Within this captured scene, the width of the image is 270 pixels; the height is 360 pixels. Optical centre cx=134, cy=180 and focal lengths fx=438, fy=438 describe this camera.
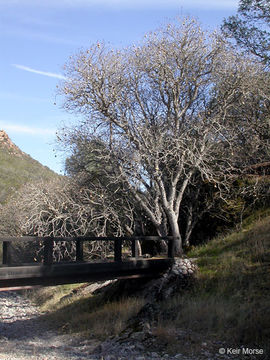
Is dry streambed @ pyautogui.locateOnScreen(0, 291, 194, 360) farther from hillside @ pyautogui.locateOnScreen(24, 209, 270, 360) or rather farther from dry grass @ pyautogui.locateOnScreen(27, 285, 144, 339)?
dry grass @ pyautogui.locateOnScreen(27, 285, 144, 339)

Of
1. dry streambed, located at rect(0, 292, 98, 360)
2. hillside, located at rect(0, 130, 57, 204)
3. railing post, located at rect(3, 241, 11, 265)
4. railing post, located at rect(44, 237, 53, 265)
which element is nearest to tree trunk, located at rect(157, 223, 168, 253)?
dry streambed, located at rect(0, 292, 98, 360)

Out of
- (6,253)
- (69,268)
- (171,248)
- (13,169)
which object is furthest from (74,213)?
(13,169)

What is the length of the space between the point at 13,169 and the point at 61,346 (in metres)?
38.8

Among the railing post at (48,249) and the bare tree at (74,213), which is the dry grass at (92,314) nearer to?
the bare tree at (74,213)

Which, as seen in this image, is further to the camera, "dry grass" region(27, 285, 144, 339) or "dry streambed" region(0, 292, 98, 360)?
"dry grass" region(27, 285, 144, 339)

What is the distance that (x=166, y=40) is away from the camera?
16.8m

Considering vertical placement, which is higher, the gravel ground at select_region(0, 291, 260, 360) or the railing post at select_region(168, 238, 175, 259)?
the railing post at select_region(168, 238, 175, 259)

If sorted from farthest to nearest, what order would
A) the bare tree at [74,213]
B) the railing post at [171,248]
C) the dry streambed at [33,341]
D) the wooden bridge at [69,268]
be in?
the bare tree at [74,213] → the railing post at [171,248] → the wooden bridge at [69,268] → the dry streambed at [33,341]

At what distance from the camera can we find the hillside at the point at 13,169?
39.2 metres

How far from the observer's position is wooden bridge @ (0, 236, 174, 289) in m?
10.2

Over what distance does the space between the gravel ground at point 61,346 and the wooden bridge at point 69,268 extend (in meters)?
1.59

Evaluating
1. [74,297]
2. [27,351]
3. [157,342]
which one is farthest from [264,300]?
[74,297]

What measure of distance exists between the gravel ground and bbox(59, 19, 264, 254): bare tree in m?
5.58

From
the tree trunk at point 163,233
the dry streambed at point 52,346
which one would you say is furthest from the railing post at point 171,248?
the dry streambed at point 52,346
